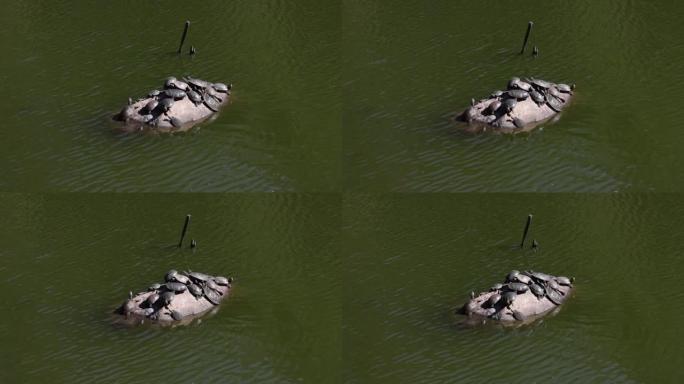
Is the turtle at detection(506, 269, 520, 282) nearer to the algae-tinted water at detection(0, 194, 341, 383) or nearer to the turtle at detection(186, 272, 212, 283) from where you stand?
the algae-tinted water at detection(0, 194, 341, 383)

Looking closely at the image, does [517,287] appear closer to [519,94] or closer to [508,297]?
[508,297]

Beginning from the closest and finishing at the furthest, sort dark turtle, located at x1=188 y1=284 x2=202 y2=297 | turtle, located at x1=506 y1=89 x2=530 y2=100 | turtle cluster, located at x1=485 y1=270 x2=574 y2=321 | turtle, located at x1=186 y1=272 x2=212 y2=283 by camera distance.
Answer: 1. turtle cluster, located at x1=485 y1=270 x2=574 y2=321
2. dark turtle, located at x1=188 y1=284 x2=202 y2=297
3. turtle, located at x1=186 y1=272 x2=212 y2=283
4. turtle, located at x1=506 y1=89 x2=530 y2=100

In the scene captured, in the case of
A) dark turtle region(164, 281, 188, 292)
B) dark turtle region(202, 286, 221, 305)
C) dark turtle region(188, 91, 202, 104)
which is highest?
dark turtle region(188, 91, 202, 104)

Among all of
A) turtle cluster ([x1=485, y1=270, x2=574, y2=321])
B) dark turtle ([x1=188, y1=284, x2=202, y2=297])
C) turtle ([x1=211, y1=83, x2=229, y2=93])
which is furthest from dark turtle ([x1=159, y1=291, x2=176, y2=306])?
turtle ([x1=211, y1=83, x2=229, y2=93])

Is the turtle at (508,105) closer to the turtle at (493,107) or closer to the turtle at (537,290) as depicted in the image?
the turtle at (493,107)

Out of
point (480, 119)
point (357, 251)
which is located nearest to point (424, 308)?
point (357, 251)

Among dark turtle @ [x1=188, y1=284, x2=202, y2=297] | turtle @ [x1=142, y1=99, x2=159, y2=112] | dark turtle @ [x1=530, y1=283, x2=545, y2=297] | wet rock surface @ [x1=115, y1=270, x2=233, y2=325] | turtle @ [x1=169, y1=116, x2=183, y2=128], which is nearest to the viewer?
wet rock surface @ [x1=115, y1=270, x2=233, y2=325]

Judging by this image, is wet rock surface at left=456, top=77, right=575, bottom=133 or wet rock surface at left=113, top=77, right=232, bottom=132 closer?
wet rock surface at left=456, top=77, right=575, bottom=133
